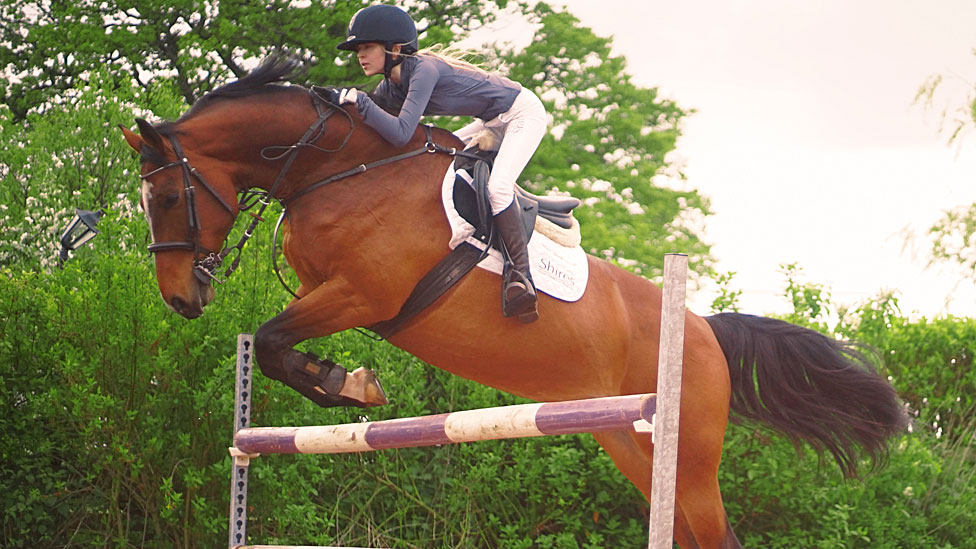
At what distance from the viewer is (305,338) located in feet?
10.6

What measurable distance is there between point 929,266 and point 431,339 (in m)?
9.76

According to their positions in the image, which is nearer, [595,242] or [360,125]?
[360,125]

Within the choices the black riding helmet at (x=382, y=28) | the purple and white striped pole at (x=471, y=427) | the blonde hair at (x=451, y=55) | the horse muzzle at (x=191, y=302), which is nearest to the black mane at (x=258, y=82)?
the black riding helmet at (x=382, y=28)

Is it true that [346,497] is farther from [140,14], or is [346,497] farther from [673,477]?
[140,14]

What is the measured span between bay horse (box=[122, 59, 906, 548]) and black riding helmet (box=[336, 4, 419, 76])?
0.25 m

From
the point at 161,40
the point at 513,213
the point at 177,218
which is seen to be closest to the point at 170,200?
the point at 177,218

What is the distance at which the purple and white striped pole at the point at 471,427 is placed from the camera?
2.55 m

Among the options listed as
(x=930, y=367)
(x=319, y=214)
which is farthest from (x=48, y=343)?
(x=930, y=367)

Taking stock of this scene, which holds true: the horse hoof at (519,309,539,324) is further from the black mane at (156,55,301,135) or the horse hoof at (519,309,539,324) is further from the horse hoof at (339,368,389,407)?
the black mane at (156,55,301,135)

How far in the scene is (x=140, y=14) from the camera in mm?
15688

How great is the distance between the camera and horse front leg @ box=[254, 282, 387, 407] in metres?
3.23

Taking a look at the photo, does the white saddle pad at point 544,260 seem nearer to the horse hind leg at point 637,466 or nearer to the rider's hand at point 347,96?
the rider's hand at point 347,96

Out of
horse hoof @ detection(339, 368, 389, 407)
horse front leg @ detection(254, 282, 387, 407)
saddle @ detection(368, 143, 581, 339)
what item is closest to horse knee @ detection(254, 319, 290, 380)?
horse front leg @ detection(254, 282, 387, 407)

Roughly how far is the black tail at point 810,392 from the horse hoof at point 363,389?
5.09 ft
